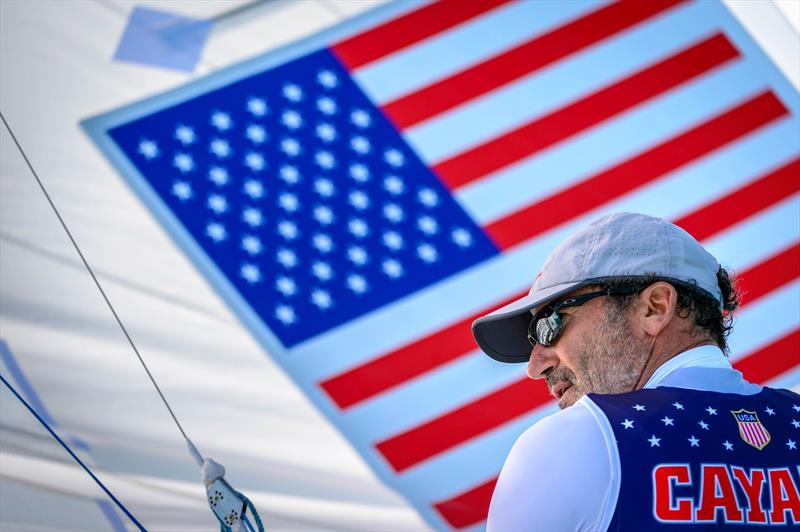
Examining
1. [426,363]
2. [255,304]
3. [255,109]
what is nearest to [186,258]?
[255,304]

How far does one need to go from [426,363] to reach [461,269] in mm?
244

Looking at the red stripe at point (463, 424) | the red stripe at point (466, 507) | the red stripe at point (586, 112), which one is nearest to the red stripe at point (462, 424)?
the red stripe at point (463, 424)

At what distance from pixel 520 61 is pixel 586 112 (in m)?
0.21

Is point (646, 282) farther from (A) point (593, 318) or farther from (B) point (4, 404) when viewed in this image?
(B) point (4, 404)

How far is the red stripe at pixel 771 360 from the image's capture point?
2373 millimetres

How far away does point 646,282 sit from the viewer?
0.85m

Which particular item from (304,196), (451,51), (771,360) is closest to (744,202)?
(771,360)

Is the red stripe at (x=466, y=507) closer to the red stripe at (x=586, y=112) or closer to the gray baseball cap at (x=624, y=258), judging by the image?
the red stripe at (x=586, y=112)

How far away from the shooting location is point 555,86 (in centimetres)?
229

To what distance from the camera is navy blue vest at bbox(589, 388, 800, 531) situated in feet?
2.19

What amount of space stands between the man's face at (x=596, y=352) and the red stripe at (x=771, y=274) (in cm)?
160

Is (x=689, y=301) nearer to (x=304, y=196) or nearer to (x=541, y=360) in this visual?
(x=541, y=360)

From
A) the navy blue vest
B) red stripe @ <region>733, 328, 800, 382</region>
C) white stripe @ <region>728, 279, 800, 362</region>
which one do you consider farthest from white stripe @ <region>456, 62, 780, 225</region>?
the navy blue vest

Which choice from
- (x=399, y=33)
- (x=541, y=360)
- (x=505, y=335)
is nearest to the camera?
(x=541, y=360)
